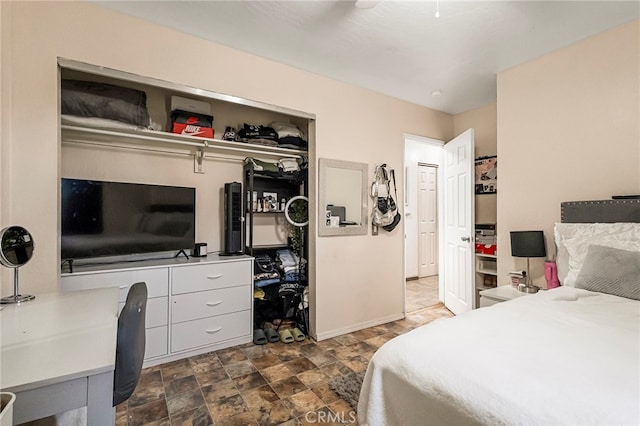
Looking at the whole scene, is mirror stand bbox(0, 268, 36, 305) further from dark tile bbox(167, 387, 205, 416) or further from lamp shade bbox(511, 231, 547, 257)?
lamp shade bbox(511, 231, 547, 257)

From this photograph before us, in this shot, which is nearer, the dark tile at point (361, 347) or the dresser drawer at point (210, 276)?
the dresser drawer at point (210, 276)

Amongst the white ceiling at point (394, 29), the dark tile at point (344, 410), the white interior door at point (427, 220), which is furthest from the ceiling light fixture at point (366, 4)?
the white interior door at point (427, 220)

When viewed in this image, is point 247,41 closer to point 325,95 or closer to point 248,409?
point 325,95

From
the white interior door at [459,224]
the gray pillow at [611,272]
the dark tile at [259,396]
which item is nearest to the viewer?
the gray pillow at [611,272]

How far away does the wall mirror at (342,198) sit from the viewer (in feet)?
9.61

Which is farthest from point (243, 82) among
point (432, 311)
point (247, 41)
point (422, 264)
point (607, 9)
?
point (422, 264)

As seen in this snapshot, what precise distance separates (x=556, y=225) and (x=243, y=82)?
112 inches

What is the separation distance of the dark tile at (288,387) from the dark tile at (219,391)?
0.92 ft

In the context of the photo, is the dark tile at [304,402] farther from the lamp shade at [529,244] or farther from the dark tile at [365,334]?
the lamp shade at [529,244]

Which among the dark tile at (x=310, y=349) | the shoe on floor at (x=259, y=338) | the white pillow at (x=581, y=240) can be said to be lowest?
the dark tile at (x=310, y=349)

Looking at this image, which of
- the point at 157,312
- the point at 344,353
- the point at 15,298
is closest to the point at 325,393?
the point at 344,353

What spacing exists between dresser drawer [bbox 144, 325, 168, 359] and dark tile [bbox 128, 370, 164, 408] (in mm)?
146

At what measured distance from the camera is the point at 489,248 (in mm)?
3240

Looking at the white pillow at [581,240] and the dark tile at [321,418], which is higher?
the white pillow at [581,240]
